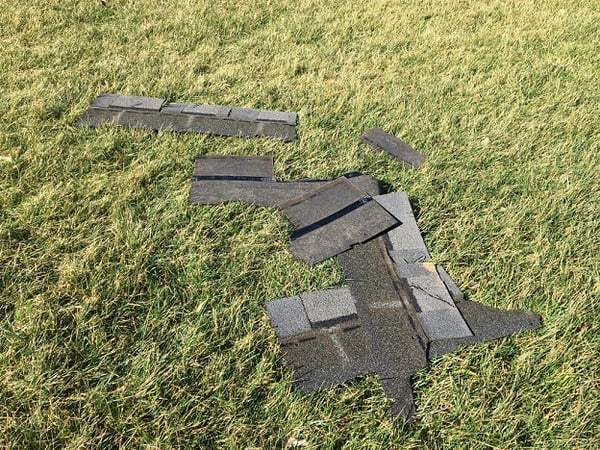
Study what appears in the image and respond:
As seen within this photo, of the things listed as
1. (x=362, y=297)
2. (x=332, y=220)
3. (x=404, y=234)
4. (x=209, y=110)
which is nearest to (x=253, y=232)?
(x=332, y=220)

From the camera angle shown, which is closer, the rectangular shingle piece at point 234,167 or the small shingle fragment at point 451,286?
the small shingle fragment at point 451,286

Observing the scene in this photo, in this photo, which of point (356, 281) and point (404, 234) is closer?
point (356, 281)

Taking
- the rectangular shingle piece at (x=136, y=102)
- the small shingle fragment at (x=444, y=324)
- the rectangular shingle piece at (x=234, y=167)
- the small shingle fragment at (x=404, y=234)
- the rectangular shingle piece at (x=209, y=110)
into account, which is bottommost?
the small shingle fragment at (x=444, y=324)

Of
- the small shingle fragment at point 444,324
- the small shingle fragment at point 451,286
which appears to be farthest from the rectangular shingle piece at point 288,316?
the small shingle fragment at point 451,286

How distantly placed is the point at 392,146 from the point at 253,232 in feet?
4.82

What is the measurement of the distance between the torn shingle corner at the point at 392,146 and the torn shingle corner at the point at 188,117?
0.62 m

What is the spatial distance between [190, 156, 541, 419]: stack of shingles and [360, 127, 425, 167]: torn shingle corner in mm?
485

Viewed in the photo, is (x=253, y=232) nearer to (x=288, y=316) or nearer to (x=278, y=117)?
(x=288, y=316)

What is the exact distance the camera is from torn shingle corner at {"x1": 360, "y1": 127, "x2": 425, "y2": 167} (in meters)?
3.38

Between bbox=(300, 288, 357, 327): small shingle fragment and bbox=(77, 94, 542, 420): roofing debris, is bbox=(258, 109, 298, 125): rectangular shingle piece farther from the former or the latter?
bbox=(300, 288, 357, 327): small shingle fragment

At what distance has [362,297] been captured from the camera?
7.52 ft

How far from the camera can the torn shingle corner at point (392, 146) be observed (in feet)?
11.1

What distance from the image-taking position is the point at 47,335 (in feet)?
6.36

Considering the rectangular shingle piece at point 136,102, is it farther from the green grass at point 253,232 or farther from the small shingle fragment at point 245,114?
the small shingle fragment at point 245,114
